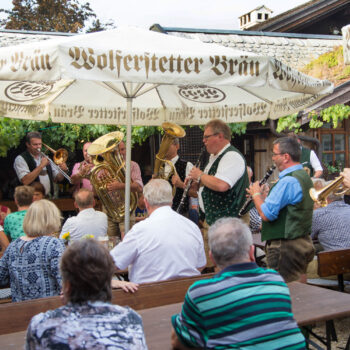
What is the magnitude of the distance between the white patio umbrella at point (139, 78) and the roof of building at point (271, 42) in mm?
5631

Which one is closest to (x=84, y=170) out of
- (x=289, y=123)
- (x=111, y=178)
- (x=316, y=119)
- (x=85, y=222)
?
(x=111, y=178)

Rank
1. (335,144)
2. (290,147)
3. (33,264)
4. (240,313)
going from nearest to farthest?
1. (240,313)
2. (33,264)
3. (290,147)
4. (335,144)

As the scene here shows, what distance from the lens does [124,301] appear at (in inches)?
115

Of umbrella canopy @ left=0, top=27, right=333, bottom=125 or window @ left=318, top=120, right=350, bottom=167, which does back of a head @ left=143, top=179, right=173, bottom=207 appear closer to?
umbrella canopy @ left=0, top=27, right=333, bottom=125

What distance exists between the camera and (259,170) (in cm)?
1030

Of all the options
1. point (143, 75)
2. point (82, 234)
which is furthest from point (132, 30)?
point (82, 234)

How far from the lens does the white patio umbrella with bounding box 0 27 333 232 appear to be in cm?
331

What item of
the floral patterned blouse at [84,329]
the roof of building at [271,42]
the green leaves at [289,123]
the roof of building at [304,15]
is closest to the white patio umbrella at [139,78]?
the floral patterned blouse at [84,329]

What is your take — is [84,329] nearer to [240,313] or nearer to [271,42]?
[240,313]

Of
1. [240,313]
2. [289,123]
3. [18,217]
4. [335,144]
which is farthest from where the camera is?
[335,144]

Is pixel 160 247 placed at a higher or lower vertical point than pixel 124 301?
higher

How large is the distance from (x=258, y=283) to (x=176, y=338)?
453 mm

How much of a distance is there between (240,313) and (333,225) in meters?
2.96

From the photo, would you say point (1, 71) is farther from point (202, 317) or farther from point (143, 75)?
point (202, 317)
